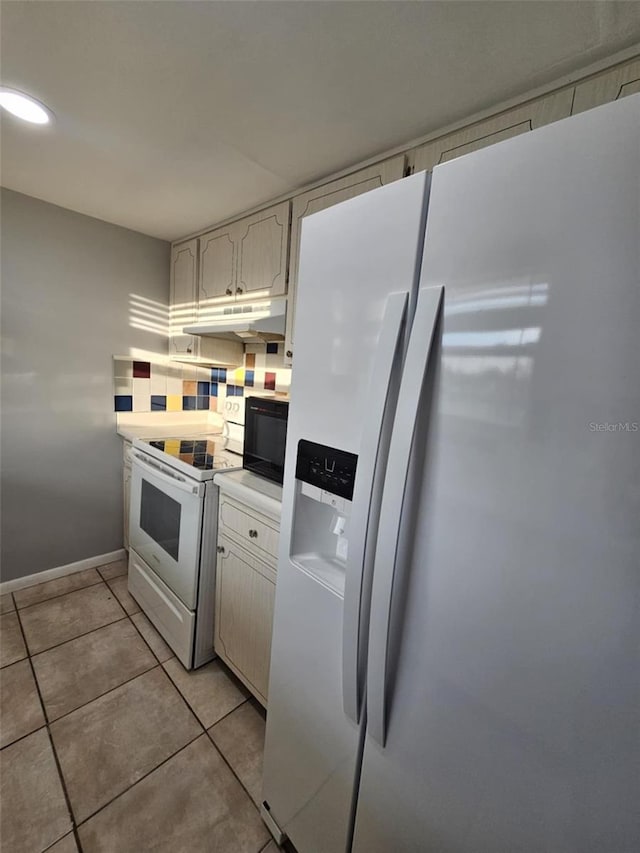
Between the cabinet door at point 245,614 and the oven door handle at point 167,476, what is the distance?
0.24 metres

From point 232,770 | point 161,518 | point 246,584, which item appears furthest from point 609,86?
point 232,770

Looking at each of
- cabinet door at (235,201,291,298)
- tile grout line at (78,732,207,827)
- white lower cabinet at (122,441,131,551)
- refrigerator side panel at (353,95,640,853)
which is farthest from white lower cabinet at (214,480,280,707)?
white lower cabinet at (122,441,131,551)

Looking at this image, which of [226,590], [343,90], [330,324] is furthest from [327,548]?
[343,90]

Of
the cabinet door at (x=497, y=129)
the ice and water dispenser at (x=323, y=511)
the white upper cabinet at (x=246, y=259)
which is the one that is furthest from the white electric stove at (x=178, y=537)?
the cabinet door at (x=497, y=129)

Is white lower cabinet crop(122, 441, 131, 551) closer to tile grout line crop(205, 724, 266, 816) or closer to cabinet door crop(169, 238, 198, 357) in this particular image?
cabinet door crop(169, 238, 198, 357)

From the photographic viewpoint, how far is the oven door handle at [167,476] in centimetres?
152

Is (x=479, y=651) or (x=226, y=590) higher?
(x=479, y=651)

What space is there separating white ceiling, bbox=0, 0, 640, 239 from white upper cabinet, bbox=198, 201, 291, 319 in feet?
0.76

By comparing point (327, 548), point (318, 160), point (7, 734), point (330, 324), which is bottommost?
point (7, 734)

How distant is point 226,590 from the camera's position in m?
1.52

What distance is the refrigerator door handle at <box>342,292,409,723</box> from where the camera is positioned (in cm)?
65

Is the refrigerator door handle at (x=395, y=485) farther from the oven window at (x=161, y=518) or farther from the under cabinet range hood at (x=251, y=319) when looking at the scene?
the oven window at (x=161, y=518)

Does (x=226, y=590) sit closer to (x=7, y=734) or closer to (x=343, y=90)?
(x=7, y=734)

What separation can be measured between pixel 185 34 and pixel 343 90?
43cm
